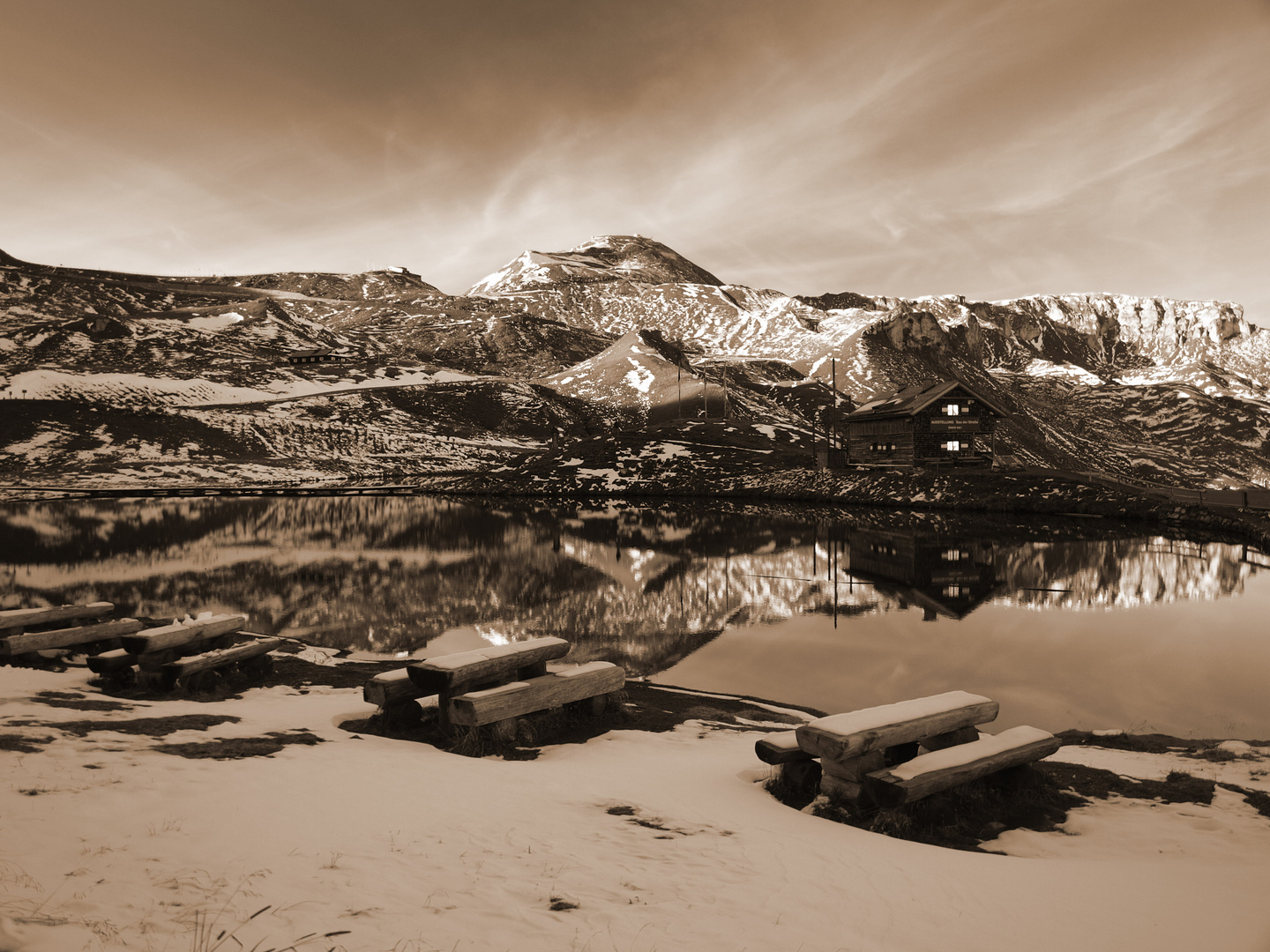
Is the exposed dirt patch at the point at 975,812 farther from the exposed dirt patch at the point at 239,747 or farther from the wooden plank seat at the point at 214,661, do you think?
the wooden plank seat at the point at 214,661

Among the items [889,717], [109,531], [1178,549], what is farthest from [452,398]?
[889,717]

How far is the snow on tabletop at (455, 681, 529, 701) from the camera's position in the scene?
39.0ft

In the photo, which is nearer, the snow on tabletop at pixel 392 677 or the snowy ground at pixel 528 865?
the snowy ground at pixel 528 865

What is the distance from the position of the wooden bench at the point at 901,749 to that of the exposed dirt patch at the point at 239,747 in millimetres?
6678

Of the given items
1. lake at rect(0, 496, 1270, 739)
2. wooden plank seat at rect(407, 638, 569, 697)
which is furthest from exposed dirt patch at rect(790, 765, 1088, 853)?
wooden plank seat at rect(407, 638, 569, 697)

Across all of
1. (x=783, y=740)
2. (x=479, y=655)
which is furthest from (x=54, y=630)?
(x=783, y=740)

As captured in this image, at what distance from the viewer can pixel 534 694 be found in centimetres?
1284

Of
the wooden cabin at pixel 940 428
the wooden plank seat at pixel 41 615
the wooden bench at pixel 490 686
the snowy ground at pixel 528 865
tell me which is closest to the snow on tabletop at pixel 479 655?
the wooden bench at pixel 490 686

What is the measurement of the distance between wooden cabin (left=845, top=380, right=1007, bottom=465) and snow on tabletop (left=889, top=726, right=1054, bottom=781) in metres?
82.8

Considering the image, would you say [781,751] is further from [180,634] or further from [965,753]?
[180,634]

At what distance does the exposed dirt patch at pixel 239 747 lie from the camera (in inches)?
388

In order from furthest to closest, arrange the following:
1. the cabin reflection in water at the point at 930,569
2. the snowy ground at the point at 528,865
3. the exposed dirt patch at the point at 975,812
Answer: the cabin reflection in water at the point at 930,569 → the exposed dirt patch at the point at 975,812 → the snowy ground at the point at 528,865

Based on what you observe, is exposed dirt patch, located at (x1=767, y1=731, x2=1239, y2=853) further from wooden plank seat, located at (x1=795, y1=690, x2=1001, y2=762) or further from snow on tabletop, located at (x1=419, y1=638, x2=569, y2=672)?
snow on tabletop, located at (x1=419, y1=638, x2=569, y2=672)

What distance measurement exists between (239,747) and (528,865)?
578 cm
